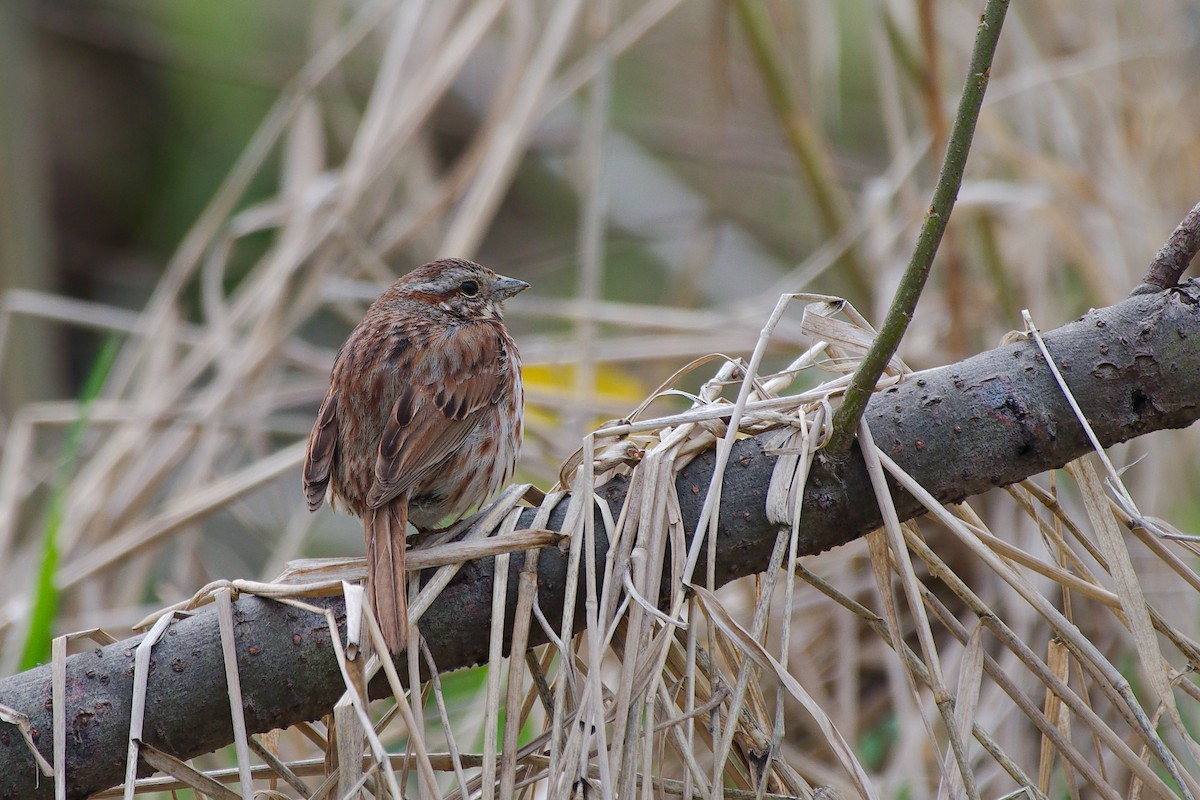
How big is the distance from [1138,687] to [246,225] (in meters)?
2.88

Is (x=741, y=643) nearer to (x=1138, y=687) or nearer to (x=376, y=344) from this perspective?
(x=376, y=344)

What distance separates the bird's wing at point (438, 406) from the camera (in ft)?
7.30

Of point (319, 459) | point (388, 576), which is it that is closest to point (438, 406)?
point (319, 459)

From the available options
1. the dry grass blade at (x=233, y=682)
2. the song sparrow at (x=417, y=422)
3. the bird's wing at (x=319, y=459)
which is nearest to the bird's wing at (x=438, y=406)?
the song sparrow at (x=417, y=422)

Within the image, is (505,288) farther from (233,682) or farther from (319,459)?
(233,682)

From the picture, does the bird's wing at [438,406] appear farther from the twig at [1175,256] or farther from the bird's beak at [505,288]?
the twig at [1175,256]

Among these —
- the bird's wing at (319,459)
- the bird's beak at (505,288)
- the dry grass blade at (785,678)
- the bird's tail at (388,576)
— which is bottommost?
the dry grass blade at (785,678)

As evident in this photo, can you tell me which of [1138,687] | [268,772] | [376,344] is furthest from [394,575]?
[1138,687]

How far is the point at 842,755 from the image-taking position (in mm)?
1409

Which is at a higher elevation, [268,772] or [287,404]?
[287,404]

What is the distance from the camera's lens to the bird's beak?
9.78 ft

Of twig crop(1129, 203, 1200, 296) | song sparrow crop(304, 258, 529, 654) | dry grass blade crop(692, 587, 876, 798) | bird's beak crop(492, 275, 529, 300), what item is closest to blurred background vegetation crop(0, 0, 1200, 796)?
bird's beak crop(492, 275, 529, 300)

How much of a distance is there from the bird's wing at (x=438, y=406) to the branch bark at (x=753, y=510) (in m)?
0.53

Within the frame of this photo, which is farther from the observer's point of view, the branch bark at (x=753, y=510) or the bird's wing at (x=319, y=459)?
the bird's wing at (x=319, y=459)
